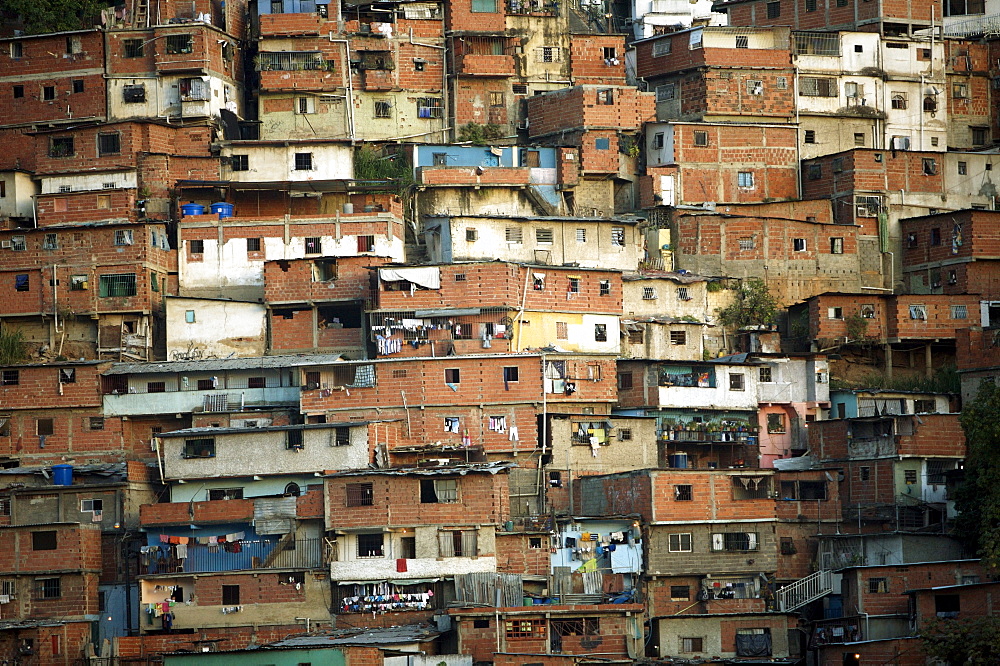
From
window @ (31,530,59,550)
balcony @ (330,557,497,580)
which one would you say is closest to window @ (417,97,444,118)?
balcony @ (330,557,497,580)

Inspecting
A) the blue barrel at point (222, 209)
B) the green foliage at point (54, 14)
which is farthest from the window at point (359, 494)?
the green foliage at point (54, 14)

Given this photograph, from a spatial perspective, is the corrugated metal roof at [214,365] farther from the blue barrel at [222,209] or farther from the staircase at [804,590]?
the staircase at [804,590]

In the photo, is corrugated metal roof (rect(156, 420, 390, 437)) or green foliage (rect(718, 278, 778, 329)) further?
green foliage (rect(718, 278, 778, 329))

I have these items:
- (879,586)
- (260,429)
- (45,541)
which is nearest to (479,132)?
(260,429)

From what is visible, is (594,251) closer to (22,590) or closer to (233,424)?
(233,424)

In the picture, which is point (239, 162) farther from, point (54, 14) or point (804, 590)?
point (804, 590)

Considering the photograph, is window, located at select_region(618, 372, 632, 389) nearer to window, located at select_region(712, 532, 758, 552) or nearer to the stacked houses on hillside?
the stacked houses on hillside

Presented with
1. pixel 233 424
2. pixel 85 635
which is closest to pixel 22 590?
pixel 85 635
